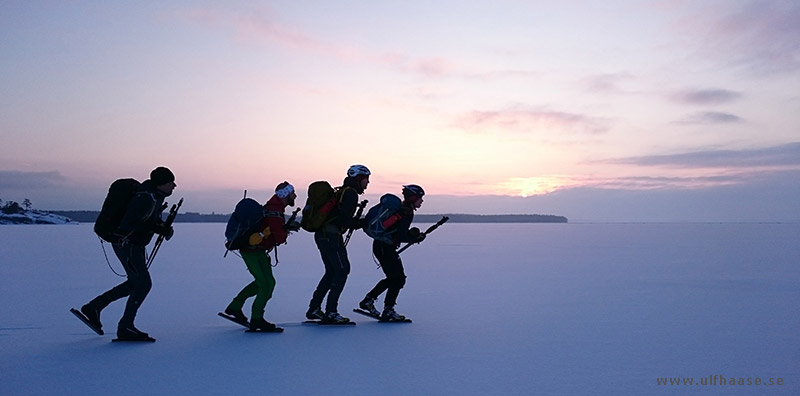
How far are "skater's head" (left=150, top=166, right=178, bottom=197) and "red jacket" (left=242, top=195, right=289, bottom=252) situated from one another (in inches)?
48.0

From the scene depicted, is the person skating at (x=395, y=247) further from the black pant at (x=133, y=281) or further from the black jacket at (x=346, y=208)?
the black pant at (x=133, y=281)

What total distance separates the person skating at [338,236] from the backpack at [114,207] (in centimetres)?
248

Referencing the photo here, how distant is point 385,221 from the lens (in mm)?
8922

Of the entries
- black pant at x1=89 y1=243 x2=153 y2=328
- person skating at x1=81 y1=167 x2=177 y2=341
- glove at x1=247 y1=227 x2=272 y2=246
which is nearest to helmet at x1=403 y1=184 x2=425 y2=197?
glove at x1=247 y1=227 x2=272 y2=246

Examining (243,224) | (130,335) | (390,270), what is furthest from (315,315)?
Result: (130,335)

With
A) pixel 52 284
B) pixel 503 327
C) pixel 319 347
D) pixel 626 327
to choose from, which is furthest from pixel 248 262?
pixel 52 284

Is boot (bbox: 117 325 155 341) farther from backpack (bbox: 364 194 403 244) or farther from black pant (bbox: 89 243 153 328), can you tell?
backpack (bbox: 364 194 403 244)

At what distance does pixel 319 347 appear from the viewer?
7.11 meters

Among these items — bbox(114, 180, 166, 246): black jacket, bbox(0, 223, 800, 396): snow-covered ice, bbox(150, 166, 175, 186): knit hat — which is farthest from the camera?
bbox(150, 166, 175, 186): knit hat

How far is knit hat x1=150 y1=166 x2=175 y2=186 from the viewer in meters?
7.07

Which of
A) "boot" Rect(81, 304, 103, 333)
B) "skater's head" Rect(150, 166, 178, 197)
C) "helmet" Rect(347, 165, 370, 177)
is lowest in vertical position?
"boot" Rect(81, 304, 103, 333)

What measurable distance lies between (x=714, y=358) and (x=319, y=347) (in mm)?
3896

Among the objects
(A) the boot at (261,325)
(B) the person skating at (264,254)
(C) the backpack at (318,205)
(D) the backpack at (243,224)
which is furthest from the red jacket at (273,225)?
(A) the boot at (261,325)

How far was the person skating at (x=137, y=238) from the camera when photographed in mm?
6949
